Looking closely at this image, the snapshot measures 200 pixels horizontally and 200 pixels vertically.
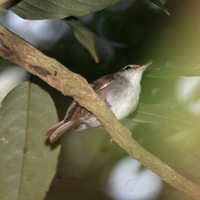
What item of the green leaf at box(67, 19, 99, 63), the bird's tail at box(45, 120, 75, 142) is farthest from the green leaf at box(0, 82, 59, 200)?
the green leaf at box(67, 19, 99, 63)

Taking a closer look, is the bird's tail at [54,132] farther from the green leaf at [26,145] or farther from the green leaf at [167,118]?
the green leaf at [167,118]

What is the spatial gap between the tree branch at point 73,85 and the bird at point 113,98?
124 millimetres

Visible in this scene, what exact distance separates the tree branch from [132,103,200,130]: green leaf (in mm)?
86

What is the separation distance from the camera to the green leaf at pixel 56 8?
1.20 feet

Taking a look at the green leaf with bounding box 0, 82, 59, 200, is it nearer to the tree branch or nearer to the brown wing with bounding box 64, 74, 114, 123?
the brown wing with bounding box 64, 74, 114, 123

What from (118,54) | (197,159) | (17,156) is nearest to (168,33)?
(118,54)

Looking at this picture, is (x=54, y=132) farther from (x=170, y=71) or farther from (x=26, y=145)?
(x=170, y=71)

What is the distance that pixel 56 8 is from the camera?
37 centimetres

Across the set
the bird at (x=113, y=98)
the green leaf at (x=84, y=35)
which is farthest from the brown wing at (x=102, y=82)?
the green leaf at (x=84, y=35)

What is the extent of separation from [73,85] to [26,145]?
8.0 inches

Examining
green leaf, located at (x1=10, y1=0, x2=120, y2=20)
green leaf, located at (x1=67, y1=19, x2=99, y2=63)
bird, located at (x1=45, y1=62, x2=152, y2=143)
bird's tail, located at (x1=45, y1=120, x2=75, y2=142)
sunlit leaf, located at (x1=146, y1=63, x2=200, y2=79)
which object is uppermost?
green leaf, located at (x1=10, y1=0, x2=120, y2=20)

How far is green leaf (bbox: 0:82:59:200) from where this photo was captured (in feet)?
1.53

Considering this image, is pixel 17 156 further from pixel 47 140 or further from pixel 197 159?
pixel 197 159

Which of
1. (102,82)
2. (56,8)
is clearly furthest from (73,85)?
(102,82)
